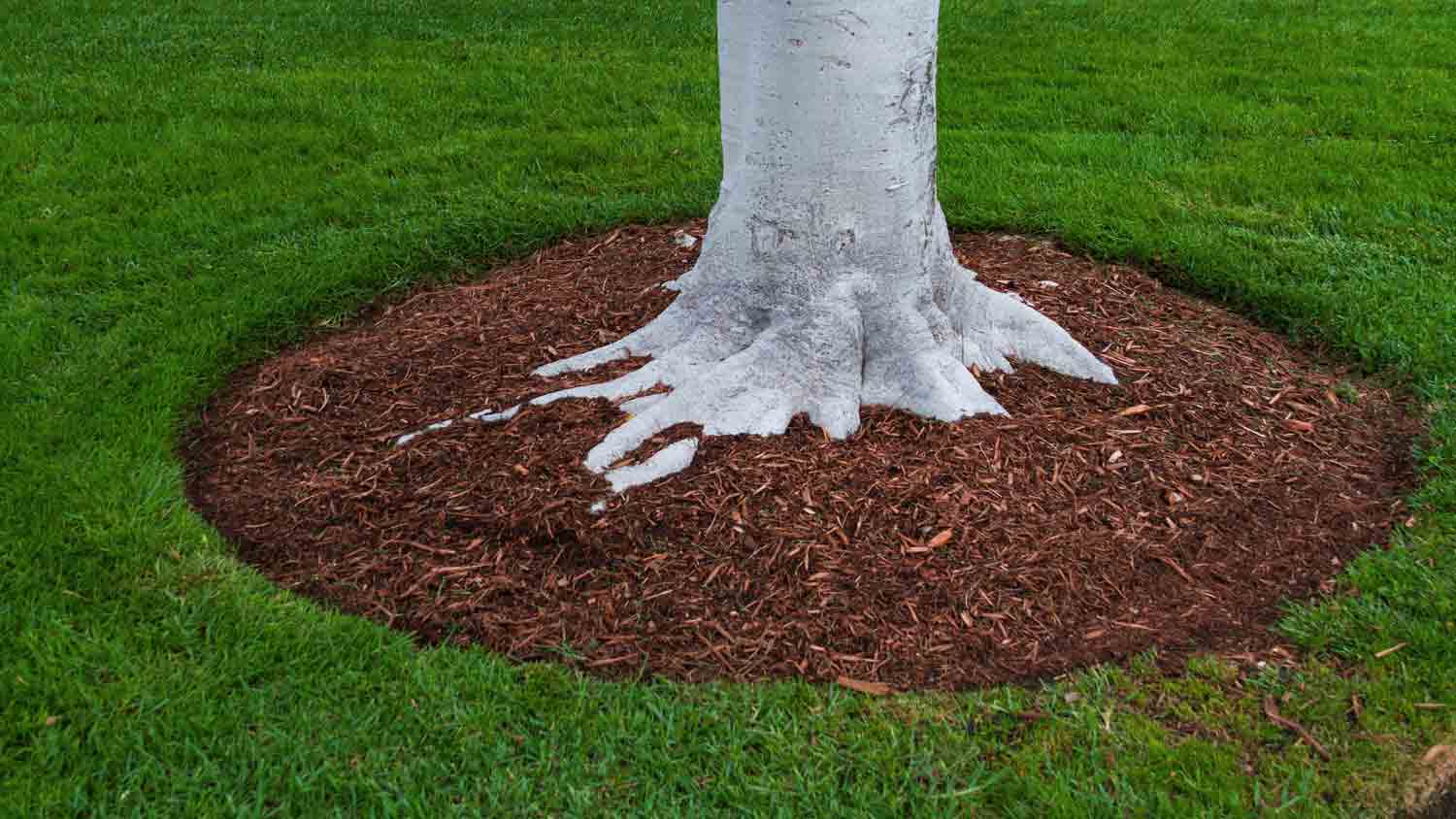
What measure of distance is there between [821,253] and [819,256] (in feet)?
0.04

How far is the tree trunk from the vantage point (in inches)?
153

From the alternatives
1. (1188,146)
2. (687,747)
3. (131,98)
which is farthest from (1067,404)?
(131,98)

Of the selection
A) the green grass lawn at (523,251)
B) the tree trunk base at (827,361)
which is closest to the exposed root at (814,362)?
the tree trunk base at (827,361)

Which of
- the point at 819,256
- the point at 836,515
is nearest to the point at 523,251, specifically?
the point at 819,256

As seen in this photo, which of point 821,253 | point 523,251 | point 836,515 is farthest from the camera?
point 523,251

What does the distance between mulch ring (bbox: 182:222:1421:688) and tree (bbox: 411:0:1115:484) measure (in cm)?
12

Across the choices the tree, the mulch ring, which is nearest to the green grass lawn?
the mulch ring

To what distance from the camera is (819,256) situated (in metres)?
4.10

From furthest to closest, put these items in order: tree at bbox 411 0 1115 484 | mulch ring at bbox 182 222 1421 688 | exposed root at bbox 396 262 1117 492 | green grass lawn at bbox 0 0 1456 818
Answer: exposed root at bbox 396 262 1117 492 → tree at bbox 411 0 1115 484 → mulch ring at bbox 182 222 1421 688 → green grass lawn at bbox 0 0 1456 818

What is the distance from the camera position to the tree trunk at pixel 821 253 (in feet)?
12.7

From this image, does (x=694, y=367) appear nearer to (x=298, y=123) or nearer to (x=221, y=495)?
(x=221, y=495)

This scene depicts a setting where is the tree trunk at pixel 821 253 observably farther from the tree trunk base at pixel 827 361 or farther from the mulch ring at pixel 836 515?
the mulch ring at pixel 836 515

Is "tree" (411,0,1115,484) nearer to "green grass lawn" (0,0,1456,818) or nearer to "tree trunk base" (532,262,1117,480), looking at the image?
"tree trunk base" (532,262,1117,480)

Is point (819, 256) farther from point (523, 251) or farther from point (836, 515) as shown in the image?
point (523, 251)
